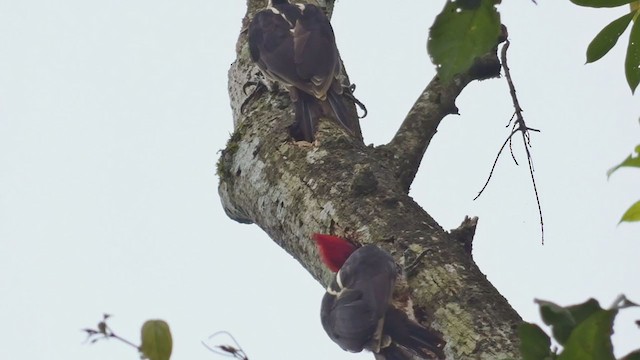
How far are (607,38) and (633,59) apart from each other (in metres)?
0.06

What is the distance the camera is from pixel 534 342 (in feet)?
4.70

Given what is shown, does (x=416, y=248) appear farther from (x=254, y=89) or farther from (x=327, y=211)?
(x=254, y=89)

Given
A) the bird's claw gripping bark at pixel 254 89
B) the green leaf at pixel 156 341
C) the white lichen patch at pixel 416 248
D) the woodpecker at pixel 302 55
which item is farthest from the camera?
the bird's claw gripping bark at pixel 254 89

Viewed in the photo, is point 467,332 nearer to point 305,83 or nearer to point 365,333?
point 365,333

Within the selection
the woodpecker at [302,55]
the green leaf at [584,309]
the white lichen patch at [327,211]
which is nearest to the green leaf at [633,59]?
the green leaf at [584,309]

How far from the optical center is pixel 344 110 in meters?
4.48

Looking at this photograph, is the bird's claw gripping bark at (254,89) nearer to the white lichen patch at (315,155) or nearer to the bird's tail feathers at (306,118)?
the bird's tail feathers at (306,118)

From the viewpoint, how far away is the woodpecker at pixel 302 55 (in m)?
4.34

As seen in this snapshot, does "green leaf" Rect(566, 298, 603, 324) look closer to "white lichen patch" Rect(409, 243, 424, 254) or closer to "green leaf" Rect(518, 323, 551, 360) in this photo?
"green leaf" Rect(518, 323, 551, 360)

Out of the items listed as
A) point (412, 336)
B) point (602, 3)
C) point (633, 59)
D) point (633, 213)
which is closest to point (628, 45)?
point (633, 59)

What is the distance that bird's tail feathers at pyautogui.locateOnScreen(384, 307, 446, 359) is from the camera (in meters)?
2.61

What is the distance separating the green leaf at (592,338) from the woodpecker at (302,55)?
278 cm

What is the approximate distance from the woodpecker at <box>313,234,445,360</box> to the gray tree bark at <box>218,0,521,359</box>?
0.19ft

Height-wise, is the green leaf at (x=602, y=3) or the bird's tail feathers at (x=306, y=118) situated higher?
the bird's tail feathers at (x=306, y=118)
